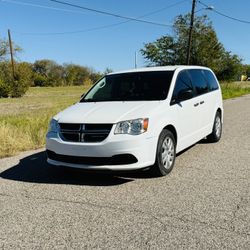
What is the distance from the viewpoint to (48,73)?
11181 centimetres

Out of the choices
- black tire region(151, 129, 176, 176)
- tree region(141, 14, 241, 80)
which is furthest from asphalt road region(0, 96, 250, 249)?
tree region(141, 14, 241, 80)

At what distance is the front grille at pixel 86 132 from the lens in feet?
17.5

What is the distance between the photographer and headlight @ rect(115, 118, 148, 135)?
210 inches

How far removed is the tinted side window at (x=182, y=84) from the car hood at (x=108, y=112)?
1.74ft

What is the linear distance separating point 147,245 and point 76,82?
110 metres

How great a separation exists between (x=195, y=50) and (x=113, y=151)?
36130mm

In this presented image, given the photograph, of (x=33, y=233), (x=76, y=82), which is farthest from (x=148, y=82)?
(x=76, y=82)

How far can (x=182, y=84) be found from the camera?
22.2 feet

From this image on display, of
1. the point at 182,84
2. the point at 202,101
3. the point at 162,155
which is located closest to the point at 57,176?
the point at 162,155

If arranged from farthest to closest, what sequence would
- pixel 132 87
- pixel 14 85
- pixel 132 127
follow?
pixel 14 85 → pixel 132 87 → pixel 132 127

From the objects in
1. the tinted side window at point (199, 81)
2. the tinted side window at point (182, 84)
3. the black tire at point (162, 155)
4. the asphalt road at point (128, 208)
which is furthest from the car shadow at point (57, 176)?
the tinted side window at point (199, 81)

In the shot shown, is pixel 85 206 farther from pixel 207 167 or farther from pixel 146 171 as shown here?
pixel 207 167

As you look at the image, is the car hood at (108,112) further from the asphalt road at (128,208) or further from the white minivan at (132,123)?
the asphalt road at (128,208)

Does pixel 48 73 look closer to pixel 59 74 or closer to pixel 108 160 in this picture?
pixel 59 74
